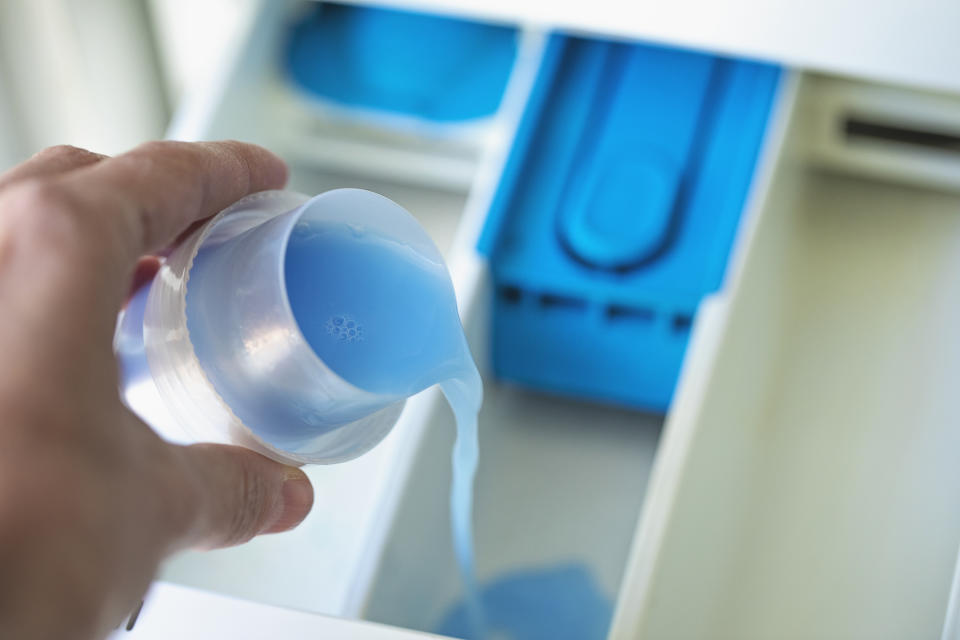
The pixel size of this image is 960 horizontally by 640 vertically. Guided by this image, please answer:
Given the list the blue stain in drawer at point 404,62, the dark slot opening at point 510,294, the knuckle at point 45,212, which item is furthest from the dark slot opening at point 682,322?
the knuckle at point 45,212

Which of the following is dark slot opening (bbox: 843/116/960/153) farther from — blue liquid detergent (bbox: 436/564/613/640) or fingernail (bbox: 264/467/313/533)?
fingernail (bbox: 264/467/313/533)

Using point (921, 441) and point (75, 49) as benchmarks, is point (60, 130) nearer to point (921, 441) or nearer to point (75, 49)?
point (75, 49)

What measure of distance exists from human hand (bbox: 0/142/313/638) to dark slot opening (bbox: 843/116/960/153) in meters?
0.68

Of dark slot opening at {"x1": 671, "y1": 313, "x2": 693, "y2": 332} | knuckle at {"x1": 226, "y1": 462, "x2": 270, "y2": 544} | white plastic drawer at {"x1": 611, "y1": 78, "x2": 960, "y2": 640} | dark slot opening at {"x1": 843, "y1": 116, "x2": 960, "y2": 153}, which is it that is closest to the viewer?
knuckle at {"x1": 226, "y1": 462, "x2": 270, "y2": 544}

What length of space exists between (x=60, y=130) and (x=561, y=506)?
0.62 metres

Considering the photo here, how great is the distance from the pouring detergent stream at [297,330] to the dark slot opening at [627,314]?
26cm

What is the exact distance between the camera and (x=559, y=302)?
0.79 m

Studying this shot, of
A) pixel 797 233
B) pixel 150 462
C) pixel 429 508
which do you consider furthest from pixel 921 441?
pixel 150 462

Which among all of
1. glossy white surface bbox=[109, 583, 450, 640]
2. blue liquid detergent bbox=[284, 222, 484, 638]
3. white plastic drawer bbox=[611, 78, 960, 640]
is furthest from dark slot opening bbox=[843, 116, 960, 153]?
glossy white surface bbox=[109, 583, 450, 640]

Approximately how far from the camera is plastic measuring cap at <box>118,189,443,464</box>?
41 centimetres

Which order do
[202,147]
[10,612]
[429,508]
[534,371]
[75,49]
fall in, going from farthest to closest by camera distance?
[75,49] → [534,371] → [429,508] → [202,147] → [10,612]

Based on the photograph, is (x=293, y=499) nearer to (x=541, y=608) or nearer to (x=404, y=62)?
(x=541, y=608)

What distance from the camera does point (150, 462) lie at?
1.11 ft

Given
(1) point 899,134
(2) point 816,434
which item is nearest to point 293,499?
(2) point 816,434
